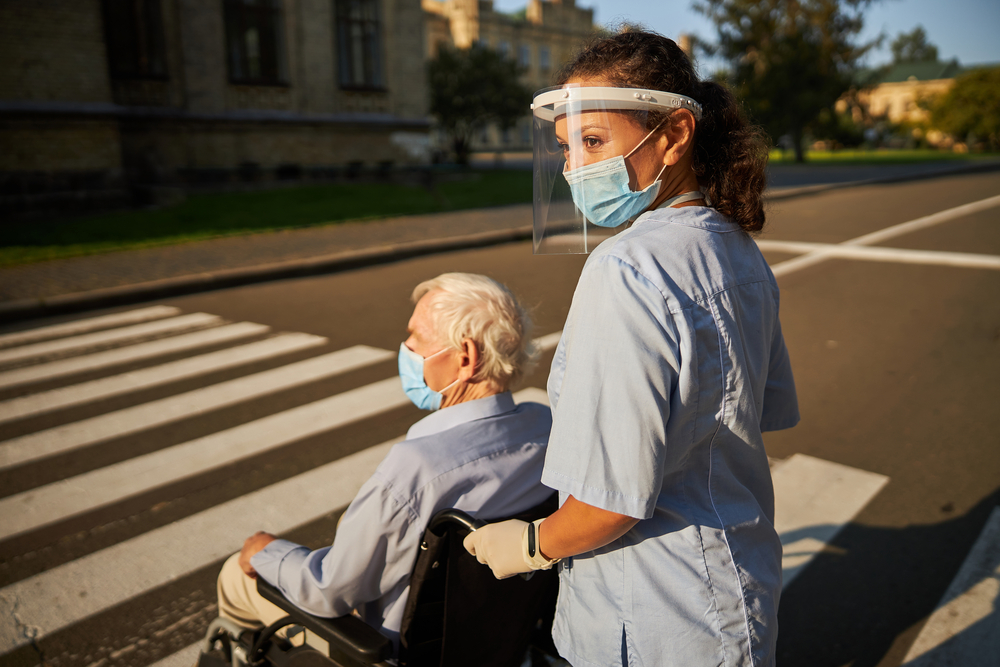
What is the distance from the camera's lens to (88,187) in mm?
16844

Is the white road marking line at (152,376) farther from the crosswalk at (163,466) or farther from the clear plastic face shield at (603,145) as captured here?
the clear plastic face shield at (603,145)

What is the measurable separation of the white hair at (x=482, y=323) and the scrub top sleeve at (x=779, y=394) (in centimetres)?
71

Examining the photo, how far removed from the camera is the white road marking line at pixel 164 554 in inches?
120

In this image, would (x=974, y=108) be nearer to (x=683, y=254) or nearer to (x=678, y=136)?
(x=678, y=136)

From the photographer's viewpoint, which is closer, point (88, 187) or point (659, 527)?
point (659, 527)

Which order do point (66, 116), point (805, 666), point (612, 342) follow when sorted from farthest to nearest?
point (66, 116), point (805, 666), point (612, 342)

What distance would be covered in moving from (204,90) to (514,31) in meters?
55.0

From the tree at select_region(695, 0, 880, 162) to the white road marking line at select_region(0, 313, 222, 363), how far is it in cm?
3627

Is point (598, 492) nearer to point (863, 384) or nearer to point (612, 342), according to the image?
point (612, 342)

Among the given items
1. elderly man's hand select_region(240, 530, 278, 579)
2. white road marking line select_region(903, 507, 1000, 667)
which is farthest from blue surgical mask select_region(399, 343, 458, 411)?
white road marking line select_region(903, 507, 1000, 667)

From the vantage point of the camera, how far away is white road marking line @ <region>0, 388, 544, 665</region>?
3043 mm

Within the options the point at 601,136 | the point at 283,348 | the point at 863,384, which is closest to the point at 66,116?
the point at 283,348

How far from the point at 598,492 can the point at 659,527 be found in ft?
0.64

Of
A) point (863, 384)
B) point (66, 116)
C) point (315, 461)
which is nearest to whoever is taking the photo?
point (315, 461)
